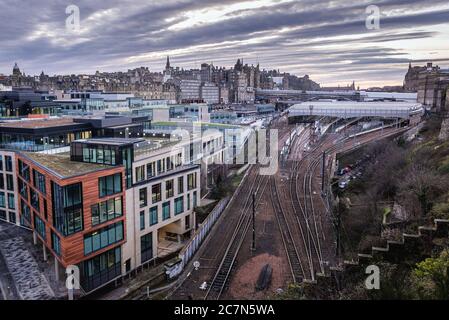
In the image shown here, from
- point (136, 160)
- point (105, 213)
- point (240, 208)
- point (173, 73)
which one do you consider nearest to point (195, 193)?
point (240, 208)

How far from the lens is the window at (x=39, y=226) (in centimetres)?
2423

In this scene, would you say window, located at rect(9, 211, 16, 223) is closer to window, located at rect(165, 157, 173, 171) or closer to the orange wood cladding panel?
the orange wood cladding panel

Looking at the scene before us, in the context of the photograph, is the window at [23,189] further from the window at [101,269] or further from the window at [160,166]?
the window at [160,166]

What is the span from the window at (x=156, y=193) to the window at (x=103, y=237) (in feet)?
11.5

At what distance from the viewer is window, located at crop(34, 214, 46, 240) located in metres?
24.2

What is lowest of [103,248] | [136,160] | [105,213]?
[103,248]

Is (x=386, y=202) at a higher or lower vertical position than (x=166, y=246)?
higher

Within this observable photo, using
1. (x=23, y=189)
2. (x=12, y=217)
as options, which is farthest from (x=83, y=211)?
(x=12, y=217)

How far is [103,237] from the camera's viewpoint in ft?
73.9

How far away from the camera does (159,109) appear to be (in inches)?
2283
